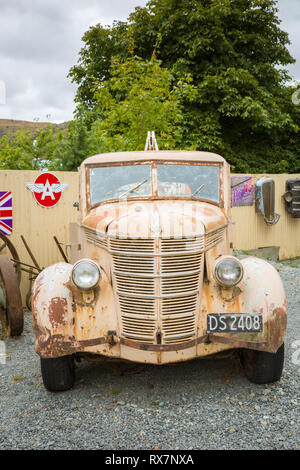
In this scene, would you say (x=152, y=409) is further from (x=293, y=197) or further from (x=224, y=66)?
(x=224, y=66)

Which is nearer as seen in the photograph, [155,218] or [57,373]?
[155,218]

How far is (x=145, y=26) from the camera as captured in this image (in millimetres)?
17266

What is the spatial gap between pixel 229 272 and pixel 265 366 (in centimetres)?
99

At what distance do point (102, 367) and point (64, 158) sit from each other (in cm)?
578

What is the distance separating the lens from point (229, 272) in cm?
373

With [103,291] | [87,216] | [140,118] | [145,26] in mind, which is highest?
[145,26]

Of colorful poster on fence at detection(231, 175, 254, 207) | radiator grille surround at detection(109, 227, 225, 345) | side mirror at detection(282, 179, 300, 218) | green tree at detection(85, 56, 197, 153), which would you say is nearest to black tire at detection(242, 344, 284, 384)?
radiator grille surround at detection(109, 227, 225, 345)

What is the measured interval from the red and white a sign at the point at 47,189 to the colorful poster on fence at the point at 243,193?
5.05 meters

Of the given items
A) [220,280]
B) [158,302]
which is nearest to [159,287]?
[158,302]

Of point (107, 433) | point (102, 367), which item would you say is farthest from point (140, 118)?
point (107, 433)
